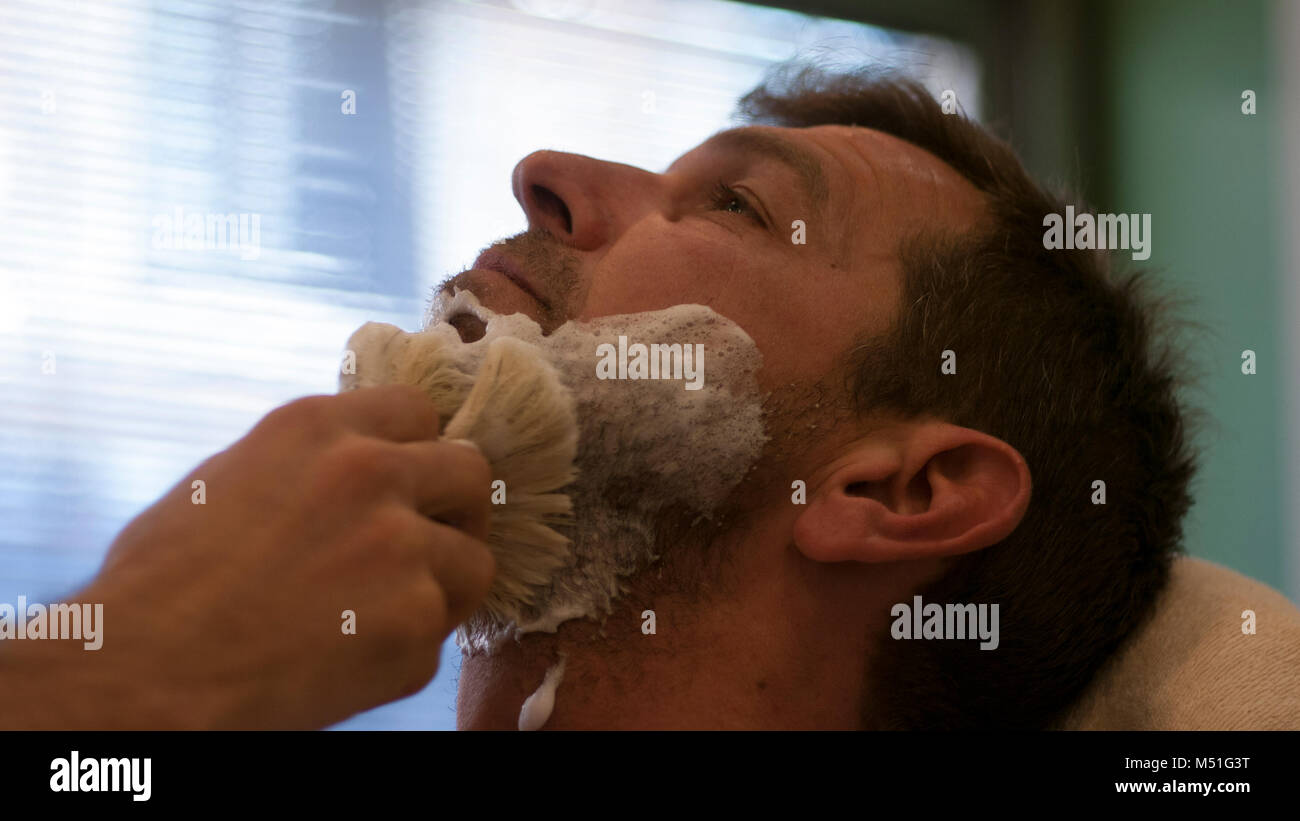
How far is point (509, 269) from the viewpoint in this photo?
0.96 metres

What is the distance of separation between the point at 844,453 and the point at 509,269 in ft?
1.15

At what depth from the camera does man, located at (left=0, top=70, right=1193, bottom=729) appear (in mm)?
899

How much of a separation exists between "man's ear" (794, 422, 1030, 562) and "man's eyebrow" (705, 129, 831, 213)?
0.25m

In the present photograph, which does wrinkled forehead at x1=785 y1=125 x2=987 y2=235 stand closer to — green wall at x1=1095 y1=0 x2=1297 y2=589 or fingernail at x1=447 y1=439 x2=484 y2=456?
fingernail at x1=447 y1=439 x2=484 y2=456

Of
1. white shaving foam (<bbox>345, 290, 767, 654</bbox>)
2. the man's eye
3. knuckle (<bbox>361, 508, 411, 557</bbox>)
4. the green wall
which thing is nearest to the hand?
knuckle (<bbox>361, 508, 411, 557</bbox>)

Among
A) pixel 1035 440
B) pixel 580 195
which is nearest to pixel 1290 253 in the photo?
pixel 1035 440

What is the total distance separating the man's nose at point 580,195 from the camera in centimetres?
100

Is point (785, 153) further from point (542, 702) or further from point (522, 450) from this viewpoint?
point (542, 702)

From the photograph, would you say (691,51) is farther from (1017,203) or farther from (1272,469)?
(1272,469)

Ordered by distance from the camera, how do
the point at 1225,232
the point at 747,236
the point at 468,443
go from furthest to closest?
the point at 1225,232, the point at 747,236, the point at 468,443

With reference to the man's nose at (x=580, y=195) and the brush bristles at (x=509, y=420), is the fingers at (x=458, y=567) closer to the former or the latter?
the brush bristles at (x=509, y=420)
